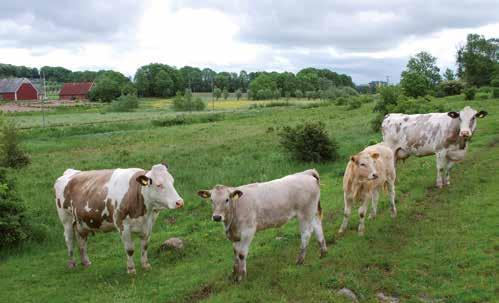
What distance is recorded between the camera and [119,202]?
9.85 meters

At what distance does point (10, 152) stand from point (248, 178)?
13.7m

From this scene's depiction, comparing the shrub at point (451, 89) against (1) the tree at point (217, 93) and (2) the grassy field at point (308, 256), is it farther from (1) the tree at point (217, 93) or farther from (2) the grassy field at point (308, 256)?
(1) the tree at point (217, 93)

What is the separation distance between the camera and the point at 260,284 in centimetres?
872

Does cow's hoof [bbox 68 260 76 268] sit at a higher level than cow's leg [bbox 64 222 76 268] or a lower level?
lower

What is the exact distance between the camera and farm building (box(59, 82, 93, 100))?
131 m

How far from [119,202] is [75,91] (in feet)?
439

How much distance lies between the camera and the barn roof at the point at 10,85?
110 m

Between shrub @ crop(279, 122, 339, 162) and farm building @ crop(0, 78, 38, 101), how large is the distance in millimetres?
106501

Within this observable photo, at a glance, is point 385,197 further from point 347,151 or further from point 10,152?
point 10,152

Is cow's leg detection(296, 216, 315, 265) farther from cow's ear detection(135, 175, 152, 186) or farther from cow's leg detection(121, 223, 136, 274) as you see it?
cow's leg detection(121, 223, 136, 274)

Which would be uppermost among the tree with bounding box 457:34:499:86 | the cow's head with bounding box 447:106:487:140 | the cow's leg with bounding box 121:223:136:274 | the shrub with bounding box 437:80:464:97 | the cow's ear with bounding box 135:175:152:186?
the tree with bounding box 457:34:499:86

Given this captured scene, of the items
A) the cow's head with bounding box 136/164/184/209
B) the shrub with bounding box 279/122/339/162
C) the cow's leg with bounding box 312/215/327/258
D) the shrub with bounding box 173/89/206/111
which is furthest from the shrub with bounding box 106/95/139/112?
the cow's leg with bounding box 312/215/327/258

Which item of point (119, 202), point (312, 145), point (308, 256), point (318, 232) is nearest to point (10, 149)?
point (312, 145)

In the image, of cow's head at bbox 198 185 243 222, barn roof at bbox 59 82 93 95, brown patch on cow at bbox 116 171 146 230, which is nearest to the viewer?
cow's head at bbox 198 185 243 222
